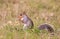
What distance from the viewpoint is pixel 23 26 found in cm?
706

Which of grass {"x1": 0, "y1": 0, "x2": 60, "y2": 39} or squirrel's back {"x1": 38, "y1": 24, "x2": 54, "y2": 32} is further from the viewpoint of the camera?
squirrel's back {"x1": 38, "y1": 24, "x2": 54, "y2": 32}

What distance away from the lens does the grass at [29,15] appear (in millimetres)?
6703

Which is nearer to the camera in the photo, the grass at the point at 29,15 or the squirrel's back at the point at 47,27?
the grass at the point at 29,15

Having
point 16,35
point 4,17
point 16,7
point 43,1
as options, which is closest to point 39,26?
point 16,35

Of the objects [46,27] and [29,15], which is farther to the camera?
[29,15]

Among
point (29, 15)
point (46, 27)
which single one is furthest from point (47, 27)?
point (29, 15)

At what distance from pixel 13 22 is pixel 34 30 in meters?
0.94

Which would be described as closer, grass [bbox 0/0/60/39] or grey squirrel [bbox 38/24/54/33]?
grass [bbox 0/0/60/39]

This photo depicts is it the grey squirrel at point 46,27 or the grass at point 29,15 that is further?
the grey squirrel at point 46,27

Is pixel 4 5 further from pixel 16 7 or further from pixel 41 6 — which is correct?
pixel 41 6

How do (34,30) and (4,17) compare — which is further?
(4,17)

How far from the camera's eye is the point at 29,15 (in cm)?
855

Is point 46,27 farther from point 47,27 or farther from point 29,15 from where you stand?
point 29,15

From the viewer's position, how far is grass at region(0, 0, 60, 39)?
6.70m
